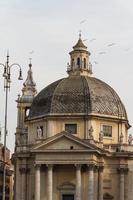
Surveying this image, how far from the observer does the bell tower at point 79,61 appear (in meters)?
96.6

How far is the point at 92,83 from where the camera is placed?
93562 mm

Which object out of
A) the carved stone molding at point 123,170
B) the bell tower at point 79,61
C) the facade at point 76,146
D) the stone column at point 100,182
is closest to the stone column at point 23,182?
the facade at point 76,146

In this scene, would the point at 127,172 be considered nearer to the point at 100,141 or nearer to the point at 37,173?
the point at 100,141

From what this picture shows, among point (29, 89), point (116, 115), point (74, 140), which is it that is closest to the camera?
point (74, 140)

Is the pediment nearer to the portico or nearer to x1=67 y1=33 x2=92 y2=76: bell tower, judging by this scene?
the portico

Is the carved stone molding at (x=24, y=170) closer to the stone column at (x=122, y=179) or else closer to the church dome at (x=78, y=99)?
the church dome at (x=78, y=99)

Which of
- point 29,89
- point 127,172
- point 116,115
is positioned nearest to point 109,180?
point 127,172

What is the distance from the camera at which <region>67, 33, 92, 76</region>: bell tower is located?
3802 inches

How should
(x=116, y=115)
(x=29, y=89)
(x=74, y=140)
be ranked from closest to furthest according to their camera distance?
1. (x=74, y=140)
2. (x=116, y=115)
3. (x=29, y=89)

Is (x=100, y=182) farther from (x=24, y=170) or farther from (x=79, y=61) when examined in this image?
(x=79, y=61)

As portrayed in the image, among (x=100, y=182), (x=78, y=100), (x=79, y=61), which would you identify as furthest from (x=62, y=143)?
(x=79, y=61)

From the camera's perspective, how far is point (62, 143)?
284ft

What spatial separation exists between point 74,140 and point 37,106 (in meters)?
9.15

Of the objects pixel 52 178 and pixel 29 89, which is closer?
pixel 52 178
